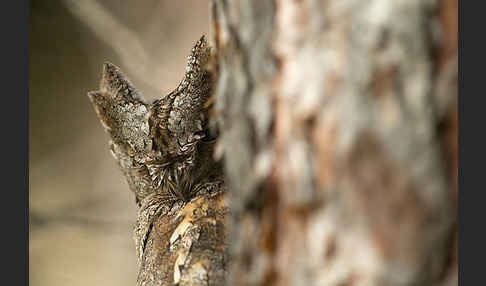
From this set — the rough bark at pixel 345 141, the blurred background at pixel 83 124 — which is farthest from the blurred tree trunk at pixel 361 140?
the blurred background at pixel 83 124

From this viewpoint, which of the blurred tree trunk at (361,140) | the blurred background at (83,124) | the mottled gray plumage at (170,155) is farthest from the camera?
the blurred background at (83,124)

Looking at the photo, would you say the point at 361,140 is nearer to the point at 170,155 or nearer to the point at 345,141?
the point at 345,141

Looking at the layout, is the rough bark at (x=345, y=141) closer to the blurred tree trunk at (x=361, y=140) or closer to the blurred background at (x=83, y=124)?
the blurred tree trunk at (x=361, y=140)

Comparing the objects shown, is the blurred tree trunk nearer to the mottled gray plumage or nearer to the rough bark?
the rough bark

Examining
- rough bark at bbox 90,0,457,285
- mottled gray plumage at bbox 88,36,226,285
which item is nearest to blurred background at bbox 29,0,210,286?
mottled gray plumage at bbox 88,36,226,285

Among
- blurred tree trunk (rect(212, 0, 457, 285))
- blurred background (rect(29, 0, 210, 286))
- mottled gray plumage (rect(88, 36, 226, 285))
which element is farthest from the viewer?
blurred background (rect(29, 0, 210, 286))

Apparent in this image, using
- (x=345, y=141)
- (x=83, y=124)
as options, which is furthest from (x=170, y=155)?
(x=83, y=124)

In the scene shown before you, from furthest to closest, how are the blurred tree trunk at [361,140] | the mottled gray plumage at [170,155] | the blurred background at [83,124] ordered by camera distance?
1. the blurred background at [83,124]
2. the mottled gray plumage at [170,155]
3. the blurred tree trunk at [361,140]
